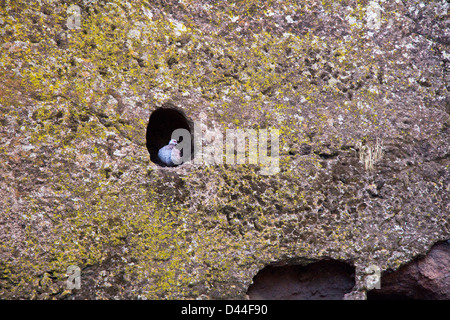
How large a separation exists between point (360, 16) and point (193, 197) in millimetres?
2291

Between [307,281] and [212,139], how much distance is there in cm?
146

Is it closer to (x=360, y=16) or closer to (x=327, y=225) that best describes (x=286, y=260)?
(x=327, y=225)

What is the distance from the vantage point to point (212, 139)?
3.43 m

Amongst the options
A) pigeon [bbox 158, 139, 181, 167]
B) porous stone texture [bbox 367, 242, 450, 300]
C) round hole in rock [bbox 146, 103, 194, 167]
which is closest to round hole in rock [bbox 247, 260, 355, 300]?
porous stone texture [bbox 367, 242, 450, 300]

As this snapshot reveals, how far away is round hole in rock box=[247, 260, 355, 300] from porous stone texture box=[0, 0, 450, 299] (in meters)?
0.13

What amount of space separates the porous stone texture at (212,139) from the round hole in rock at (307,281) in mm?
133

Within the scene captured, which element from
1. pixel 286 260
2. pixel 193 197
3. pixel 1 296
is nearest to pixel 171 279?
pixel 193 197

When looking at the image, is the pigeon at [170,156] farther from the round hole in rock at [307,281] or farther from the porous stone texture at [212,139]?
the round hole in rock at [307,281]

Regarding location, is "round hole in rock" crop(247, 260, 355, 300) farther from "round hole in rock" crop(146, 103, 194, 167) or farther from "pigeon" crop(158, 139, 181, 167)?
"round hole in rock" crop(146, 103, 194, 167)

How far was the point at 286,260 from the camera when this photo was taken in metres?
3.35

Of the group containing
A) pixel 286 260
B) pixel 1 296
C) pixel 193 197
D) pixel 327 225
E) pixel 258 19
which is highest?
pixel 258 19

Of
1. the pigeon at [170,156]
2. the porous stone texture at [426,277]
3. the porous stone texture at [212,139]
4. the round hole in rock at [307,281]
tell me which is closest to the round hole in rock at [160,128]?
the pigeon at [170,156]

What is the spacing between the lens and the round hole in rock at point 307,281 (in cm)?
345

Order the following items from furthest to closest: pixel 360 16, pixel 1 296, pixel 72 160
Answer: pixel 360 16, pixel 72 160, pixel 1 296
